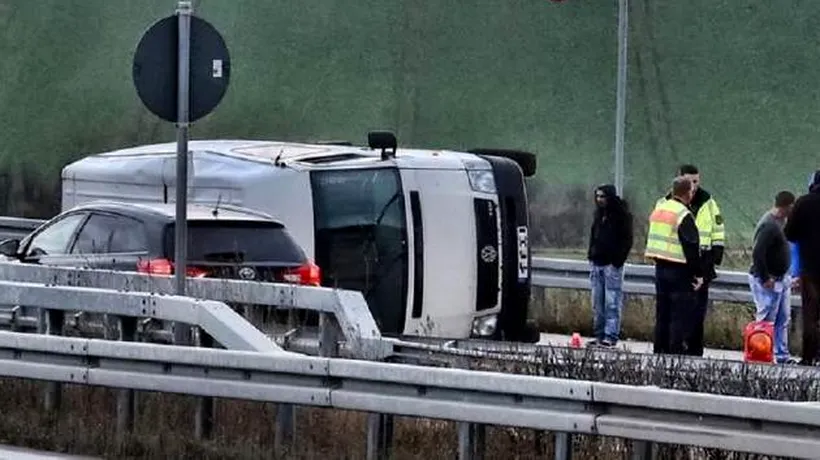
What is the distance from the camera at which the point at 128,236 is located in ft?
53.5

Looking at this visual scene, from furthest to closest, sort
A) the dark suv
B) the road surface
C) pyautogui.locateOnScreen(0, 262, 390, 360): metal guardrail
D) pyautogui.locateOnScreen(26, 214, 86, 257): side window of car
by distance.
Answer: the road surface → pyautogui.locateOnScreen(26, 214, 86, 257): side window of car → the dark suv → pyautogui.locateOnScreen(0, 262, 390, 360): metal guardrail

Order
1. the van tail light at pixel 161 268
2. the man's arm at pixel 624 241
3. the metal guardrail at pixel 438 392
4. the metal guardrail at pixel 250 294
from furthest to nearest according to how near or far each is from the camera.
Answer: the man's arm at pixel 624 241, the van tail light at pixel 161 268, the metal guardrail at pixel 250 294, the metal guardrail at pixel 438 392

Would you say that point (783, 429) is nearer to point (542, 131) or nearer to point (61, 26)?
point (542, 131)

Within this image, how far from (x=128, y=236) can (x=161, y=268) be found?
0.62 m

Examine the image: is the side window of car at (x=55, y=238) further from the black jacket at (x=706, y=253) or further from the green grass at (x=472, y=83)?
the green grass at (x=472, y=83)

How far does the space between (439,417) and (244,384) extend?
1.26 meters

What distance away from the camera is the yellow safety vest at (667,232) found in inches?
719

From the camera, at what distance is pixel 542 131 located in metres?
43.9

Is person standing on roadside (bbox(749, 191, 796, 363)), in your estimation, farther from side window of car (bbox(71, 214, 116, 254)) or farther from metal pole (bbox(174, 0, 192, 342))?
metal pole (bbox(174, 0, 192, 342))

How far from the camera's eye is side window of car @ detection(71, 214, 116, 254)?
16.5 meters

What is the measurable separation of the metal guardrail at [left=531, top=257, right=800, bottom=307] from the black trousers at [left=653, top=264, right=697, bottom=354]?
4.04 metres

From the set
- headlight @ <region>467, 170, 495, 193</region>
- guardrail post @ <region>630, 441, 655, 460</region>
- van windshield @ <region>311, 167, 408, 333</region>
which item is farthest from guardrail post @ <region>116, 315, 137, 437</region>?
headlight @ <region>467, 170, 495, 193</region>

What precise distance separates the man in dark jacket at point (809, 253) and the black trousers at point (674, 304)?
1059mm

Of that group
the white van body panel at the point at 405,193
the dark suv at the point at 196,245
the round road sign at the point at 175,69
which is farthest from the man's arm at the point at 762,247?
the round road sign at the point at 175,69
